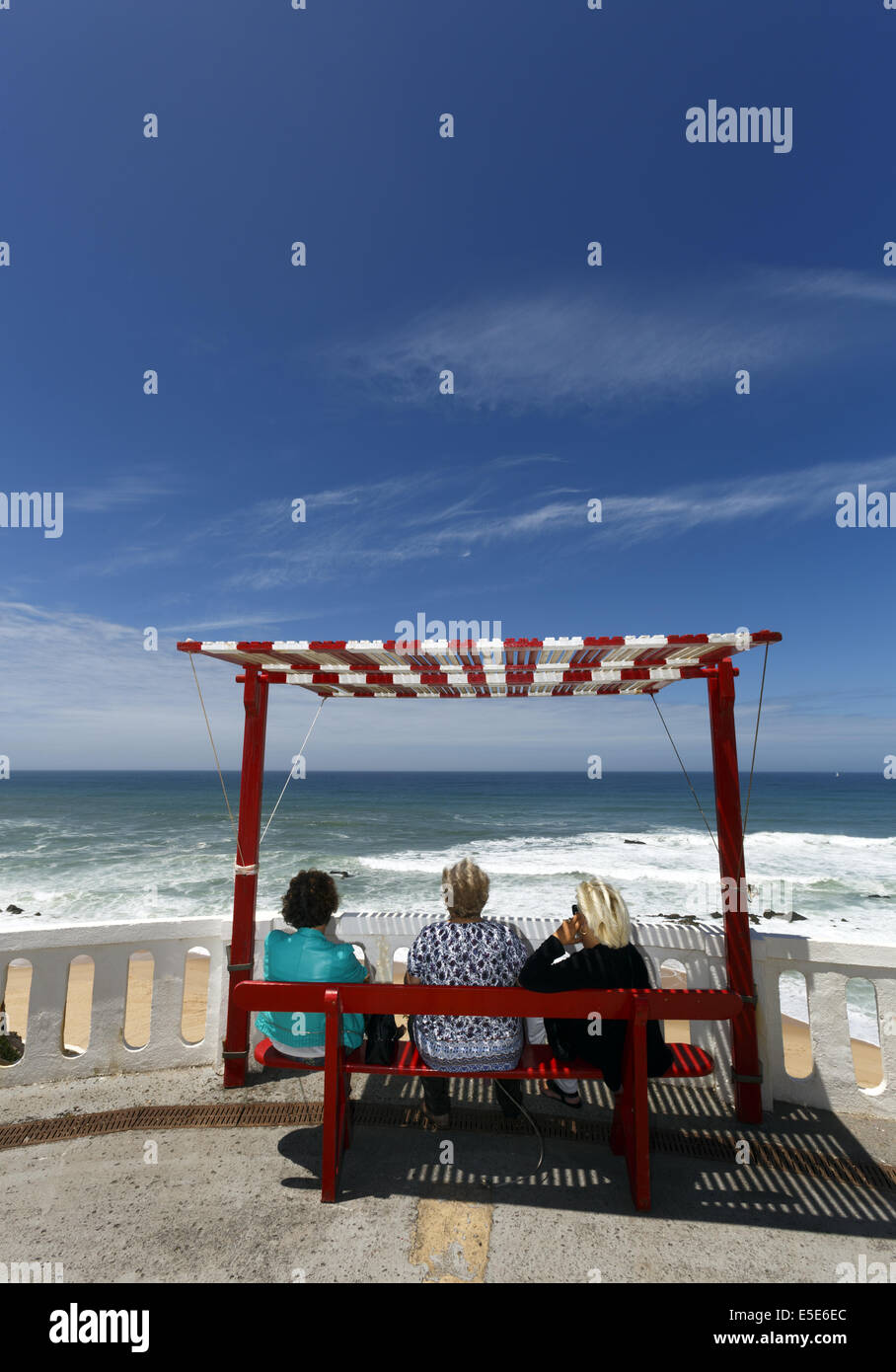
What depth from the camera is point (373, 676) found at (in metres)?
4.62

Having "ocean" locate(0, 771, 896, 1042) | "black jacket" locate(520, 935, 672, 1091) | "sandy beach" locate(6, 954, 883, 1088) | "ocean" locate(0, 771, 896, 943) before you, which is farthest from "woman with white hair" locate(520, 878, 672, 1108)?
"ocean" locate(0, 771, 896, 943)

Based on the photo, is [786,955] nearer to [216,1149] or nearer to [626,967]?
[626,967]

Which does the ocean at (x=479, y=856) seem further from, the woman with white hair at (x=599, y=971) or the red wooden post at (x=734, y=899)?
the woman with white hair at (x=599, y=971)

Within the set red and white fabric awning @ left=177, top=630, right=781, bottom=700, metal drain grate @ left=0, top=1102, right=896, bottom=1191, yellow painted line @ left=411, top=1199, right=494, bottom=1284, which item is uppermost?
red and white fabric awning @ left=177, top=630, right=781, bottom=700

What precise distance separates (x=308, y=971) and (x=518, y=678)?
2199mm

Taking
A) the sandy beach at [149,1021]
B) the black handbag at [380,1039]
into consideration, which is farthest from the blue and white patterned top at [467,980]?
the sandy beach at [149,1021]

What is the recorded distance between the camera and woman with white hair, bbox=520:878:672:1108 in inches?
132

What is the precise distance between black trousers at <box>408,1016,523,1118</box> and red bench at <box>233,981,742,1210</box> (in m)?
0.40

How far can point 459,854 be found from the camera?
105ft

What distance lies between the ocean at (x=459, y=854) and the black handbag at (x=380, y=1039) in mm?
2711

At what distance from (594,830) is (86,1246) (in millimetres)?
40923

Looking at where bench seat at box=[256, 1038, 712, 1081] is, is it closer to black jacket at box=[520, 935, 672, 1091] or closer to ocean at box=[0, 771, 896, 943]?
black jacket at box=[520, 935, 672, 1091]
